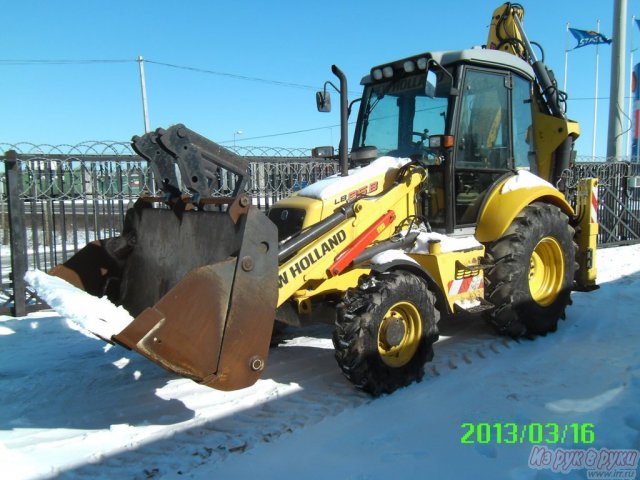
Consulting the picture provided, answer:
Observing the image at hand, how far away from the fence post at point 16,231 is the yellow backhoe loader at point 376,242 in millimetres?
3290

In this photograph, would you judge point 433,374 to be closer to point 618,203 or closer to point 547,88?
point 547,88

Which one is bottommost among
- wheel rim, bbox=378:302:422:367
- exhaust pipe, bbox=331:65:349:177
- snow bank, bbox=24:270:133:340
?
wheel rim, bbox=378:302:422:367

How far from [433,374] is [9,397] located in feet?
11.1

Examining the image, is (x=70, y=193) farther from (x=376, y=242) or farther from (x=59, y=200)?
(x=376, y=242)

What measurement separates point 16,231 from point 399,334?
17.9ft

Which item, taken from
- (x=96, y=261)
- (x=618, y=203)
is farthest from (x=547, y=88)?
(x=618, y=203)

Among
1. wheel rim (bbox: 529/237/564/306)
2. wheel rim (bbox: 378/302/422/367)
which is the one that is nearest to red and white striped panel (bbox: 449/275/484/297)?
wheel rim (bbox: 378/302/422/367)

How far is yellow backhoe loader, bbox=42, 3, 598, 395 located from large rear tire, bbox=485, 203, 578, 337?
0.02 metres

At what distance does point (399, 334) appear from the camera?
392 cm

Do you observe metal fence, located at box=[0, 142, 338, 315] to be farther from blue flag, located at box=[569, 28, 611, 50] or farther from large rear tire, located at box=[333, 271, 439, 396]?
blue flag, located at box=[569, 28, 611, 50]

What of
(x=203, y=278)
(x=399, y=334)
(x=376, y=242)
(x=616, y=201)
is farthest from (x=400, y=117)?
(x=616, y=201)

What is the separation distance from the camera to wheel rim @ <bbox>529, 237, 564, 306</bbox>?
5.38 m

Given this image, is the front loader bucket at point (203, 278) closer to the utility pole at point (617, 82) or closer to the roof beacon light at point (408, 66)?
the roof beacon light at point (408, 66)

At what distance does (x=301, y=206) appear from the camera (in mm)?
4281
